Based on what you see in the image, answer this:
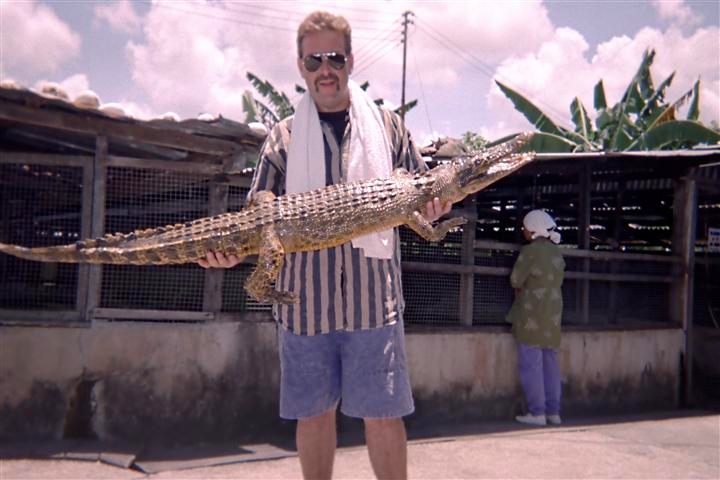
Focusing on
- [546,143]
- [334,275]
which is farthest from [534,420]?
[546,143]

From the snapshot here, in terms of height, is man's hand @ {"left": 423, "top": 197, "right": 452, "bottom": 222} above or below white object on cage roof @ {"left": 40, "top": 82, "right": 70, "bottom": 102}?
below

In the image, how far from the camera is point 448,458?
16.1 ft

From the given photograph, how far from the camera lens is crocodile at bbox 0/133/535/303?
2.88m

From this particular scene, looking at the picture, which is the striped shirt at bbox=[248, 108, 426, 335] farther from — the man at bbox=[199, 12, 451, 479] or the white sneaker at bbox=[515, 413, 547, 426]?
the white sneaker at bbox=[515, 413, 547, 426]

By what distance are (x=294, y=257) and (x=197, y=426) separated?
2.96 m

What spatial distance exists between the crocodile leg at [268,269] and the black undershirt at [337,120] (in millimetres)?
608

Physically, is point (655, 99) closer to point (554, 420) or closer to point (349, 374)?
point (554, 420)

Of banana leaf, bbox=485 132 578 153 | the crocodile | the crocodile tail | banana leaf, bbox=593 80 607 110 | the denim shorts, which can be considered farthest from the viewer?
banana leaf, bbox=593 80 607 110

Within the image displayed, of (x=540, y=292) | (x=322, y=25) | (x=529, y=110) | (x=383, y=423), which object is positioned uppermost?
(x=529, y=110)

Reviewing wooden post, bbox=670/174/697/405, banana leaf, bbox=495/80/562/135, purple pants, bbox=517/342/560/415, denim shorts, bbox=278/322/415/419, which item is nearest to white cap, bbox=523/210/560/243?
purple pants, bbox=517/342/560/415

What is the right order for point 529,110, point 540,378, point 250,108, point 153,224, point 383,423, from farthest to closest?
point 250,108 → point 529,110 → point 540,378 → point 153,224 → point 383,423

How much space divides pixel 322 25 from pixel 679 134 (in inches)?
409

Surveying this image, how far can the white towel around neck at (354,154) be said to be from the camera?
9.53ft

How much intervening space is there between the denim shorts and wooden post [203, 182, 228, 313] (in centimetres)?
271
